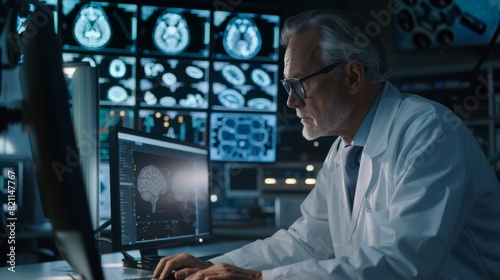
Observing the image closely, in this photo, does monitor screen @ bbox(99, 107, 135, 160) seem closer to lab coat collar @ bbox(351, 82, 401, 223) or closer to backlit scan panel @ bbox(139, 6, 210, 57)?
backlit scan panel @ bbox(139, 6, 210, 57)

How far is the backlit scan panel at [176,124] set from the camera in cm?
279

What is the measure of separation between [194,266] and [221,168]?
82.7 inches

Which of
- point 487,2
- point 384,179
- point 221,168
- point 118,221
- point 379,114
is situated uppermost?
point 487,2

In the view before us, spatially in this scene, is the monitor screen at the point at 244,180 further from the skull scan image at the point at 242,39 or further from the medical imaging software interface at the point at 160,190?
the medical imaging software interface at the point at 160,190

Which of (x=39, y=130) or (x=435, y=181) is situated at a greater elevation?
(x=39, y=130)

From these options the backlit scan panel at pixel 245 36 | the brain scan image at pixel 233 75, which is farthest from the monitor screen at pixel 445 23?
the brain scan image at pixel 233 75

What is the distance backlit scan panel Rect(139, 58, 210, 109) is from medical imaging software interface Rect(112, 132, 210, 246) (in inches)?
35.7

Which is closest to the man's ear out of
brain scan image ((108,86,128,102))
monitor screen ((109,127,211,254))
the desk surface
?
monitor screen ((109,127,211,254))

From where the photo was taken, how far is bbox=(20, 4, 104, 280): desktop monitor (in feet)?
1.76

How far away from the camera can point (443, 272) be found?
126 cm

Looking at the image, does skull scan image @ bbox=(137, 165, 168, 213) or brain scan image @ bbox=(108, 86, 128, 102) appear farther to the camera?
brain scan image @ bbox=(108, 86, 128, 102)

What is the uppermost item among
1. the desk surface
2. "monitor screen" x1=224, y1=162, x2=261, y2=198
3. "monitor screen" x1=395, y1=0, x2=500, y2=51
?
"monitor screen" x1=395, y1=0, x2=500, y2=51

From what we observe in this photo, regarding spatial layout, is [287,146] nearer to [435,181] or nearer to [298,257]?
[298,257]

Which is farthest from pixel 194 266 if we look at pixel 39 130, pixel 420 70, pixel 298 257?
pixel 420 70
